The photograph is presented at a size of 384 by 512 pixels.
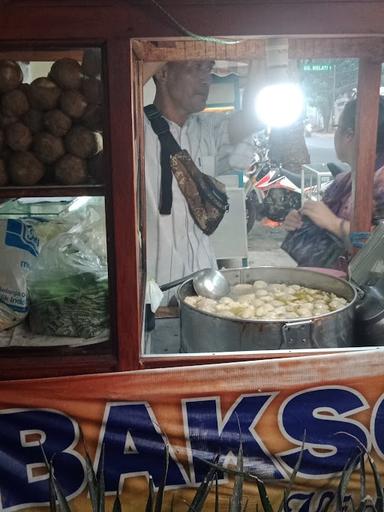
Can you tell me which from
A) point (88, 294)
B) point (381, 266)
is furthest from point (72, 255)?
point (381, 266)

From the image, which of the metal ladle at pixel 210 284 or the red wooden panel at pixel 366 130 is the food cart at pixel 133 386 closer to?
the metal ladle at pixel 210 284

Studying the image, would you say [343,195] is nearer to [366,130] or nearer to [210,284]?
[366,130]

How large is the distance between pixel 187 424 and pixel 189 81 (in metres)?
1.87

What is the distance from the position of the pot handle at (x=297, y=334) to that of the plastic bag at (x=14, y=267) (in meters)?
0.82

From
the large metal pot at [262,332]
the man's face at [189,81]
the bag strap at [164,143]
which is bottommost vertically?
the large metal pot at [262,332]

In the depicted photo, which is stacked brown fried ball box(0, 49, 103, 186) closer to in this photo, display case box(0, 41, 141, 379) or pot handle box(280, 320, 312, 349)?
display case box(0, 41, 141, 379)

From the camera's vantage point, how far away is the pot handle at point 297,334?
5.30ft

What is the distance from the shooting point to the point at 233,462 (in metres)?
1.59

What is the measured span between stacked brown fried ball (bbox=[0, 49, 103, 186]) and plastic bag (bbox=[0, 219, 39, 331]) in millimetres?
294

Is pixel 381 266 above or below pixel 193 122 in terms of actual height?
below

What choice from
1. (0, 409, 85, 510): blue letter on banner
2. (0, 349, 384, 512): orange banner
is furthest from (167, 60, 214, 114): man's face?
(0, 409, 85, 510): blue letter on banner

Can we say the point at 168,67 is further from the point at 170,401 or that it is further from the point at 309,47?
the point at 170,401

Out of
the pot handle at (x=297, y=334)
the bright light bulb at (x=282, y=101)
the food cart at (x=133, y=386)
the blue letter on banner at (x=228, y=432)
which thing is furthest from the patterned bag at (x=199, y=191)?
the blue letter on banner at (x=228, y=432)

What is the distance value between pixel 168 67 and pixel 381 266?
1546 millimetres
